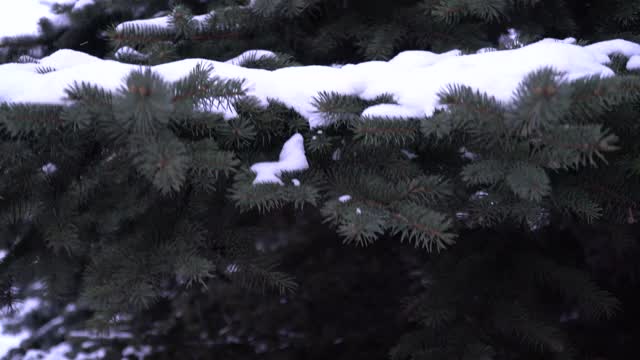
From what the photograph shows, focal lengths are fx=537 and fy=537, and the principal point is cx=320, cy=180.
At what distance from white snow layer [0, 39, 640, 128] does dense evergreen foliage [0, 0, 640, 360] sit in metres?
0.06

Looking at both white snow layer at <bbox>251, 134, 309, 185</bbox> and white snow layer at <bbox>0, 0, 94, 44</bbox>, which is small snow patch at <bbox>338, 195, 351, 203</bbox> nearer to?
white snow layer at <bbox>251, 134, 309, 185</bbox>

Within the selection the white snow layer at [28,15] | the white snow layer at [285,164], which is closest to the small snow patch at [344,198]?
the white snow layer at [285,164]

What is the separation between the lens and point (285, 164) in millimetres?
1467

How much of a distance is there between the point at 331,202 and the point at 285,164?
0.21 metres

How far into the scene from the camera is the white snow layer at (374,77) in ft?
4.68

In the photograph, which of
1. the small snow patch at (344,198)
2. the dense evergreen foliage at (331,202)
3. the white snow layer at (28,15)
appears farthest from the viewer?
the white snow layer at (28,15)

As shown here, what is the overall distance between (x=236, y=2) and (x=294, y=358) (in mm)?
1704

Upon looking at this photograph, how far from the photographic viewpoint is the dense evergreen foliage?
4.14 ft

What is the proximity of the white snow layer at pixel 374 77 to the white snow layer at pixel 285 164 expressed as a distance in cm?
9

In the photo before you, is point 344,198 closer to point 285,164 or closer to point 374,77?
point 285,164

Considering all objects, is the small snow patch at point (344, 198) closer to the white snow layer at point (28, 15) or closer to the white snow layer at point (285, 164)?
the white snow layer at point (285, 164)

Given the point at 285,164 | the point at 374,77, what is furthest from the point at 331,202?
the point at 374,77

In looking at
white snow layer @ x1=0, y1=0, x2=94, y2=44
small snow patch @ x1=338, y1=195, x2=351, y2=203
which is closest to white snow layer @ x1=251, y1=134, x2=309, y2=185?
small snow patch @ x1=338, y1=195, x2=351, y2=203

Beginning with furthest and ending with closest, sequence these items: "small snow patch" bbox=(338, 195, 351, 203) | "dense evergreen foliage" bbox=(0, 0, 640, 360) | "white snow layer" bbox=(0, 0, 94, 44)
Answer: "white snow layer" bbox=(0, 0, 94, 44), "small snow patch" bbox=(338, 195, 351, 203), "dense evergreen foliage" bbox=(0, 0, 640, 360)
